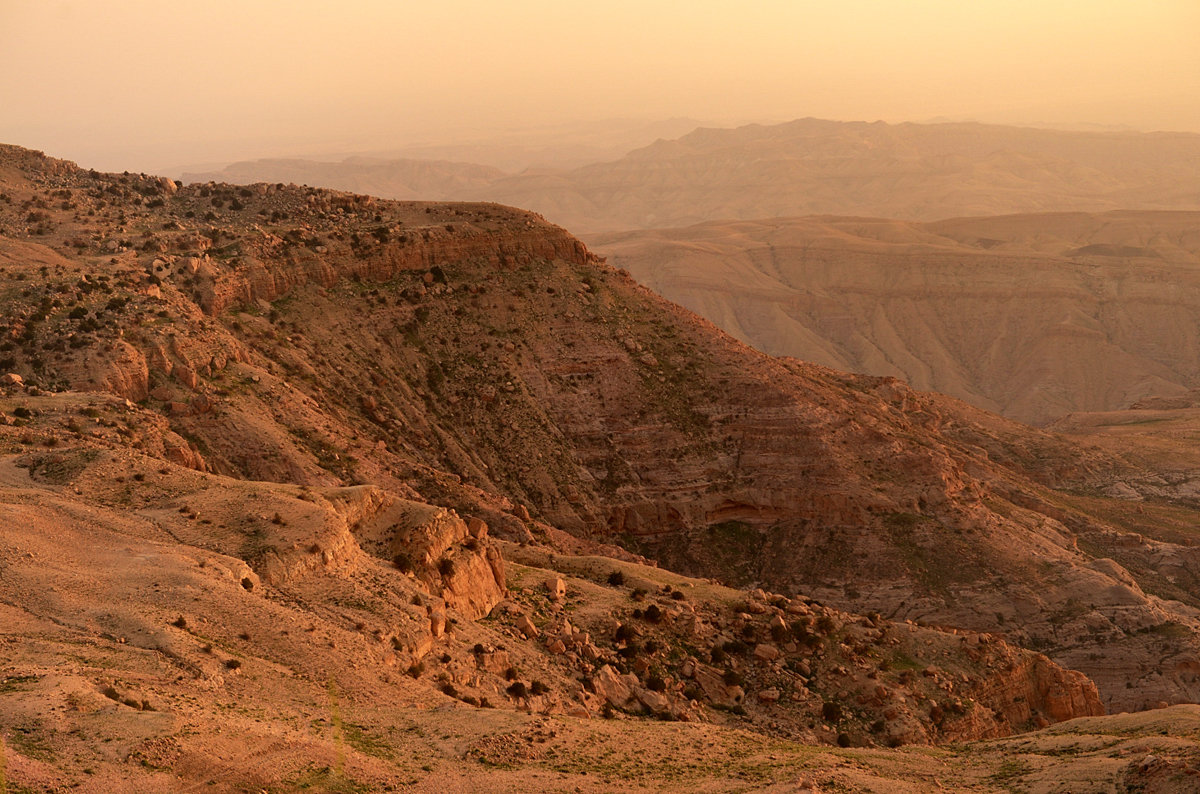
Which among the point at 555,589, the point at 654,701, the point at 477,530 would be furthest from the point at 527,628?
the point at 477,530

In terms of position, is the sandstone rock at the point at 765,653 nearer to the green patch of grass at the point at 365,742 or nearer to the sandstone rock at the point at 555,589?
the sandstone rock at the point at 555,589

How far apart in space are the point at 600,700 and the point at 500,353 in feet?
98.6

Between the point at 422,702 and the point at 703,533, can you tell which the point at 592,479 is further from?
the point at 422,702

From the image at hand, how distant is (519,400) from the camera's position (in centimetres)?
5750

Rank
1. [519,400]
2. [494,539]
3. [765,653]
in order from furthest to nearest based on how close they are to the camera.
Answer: [519,400] → [494,539] → [765,653]

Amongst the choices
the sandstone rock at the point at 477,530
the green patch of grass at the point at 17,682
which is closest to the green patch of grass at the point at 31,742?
the green patch of grass at the point at 17,682

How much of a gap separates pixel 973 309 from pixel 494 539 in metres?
129

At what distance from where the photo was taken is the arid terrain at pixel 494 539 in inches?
937

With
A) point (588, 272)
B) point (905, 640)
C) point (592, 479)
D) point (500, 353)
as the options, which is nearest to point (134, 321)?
point (500, 353)

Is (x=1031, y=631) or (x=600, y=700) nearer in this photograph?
(x=600, y=700)

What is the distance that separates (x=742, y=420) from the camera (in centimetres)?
5872

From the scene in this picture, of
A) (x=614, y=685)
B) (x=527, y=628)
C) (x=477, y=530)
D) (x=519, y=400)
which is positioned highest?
(x=519, y=400)

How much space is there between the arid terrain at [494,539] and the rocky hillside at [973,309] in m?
58.7

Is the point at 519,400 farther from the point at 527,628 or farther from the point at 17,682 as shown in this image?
the point at 17,682
